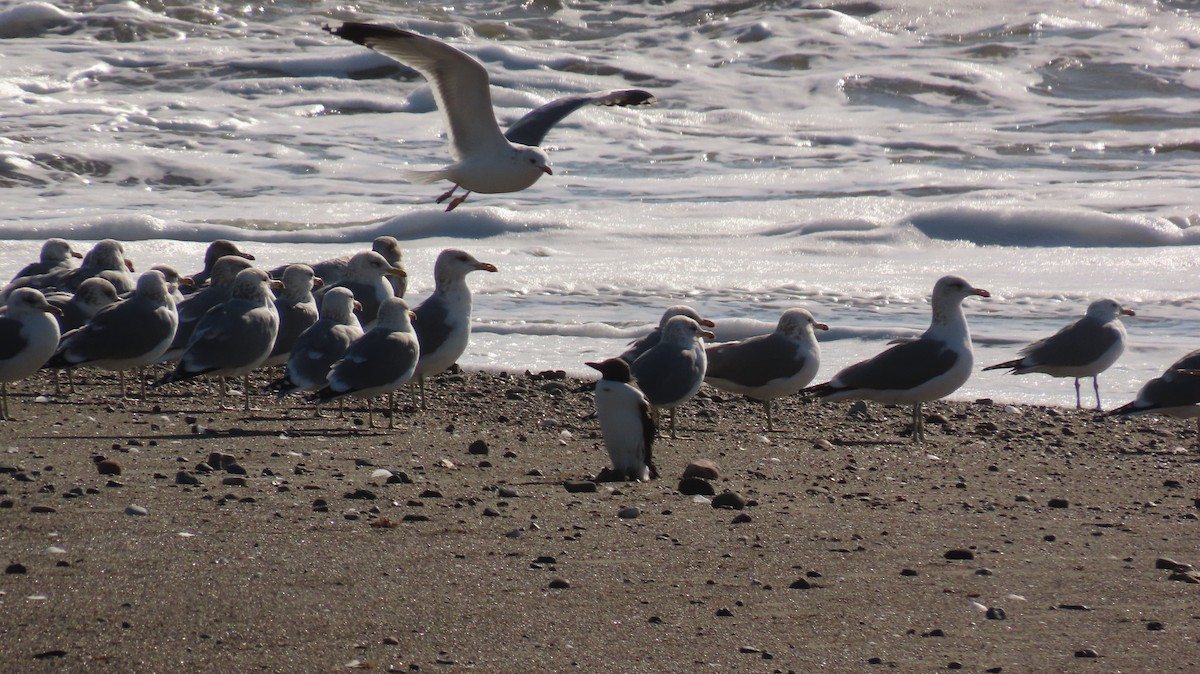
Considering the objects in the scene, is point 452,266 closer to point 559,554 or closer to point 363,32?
point 363,32

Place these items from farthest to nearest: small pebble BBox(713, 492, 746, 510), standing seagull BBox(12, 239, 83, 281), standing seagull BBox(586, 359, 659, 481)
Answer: standing seagull BBox(12, 239, 83, 281)
standing seagull BBox(586, 359, 659, 481)
small pebble BBox(713, 492, 746, 510)

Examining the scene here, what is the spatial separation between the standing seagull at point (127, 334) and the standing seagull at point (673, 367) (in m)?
2.76

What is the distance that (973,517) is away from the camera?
603 cm

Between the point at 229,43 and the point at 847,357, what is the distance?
70.5ft

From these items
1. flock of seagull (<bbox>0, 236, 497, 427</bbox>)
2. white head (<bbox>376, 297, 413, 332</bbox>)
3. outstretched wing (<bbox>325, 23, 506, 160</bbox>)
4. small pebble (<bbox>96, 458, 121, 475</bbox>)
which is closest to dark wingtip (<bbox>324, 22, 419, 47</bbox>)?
outstretched wing (<bbox>325, 23, 506, 160</bbox>)

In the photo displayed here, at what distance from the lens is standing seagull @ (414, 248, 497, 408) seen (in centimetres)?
891

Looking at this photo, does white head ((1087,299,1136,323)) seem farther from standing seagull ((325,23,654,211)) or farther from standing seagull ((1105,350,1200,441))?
standing seagull ((325,23,654,211))

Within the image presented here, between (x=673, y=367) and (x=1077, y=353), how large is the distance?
3.36m

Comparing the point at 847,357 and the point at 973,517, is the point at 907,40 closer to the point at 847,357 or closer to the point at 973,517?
the point at 847,357

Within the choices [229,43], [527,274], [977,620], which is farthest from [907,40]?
[977,620]

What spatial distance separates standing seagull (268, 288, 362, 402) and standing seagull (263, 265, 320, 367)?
0.42 metres

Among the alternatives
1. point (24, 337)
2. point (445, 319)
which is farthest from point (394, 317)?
point (24, 337)

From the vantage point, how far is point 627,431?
6.51 meters

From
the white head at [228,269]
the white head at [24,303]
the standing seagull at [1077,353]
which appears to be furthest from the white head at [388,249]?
the standing seagull at [1077,353]
